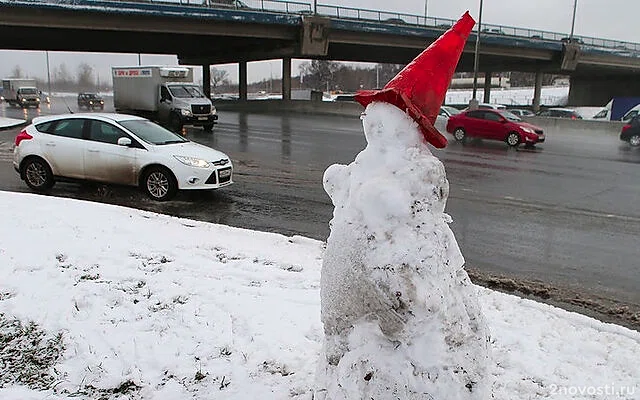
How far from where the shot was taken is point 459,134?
23.2 m

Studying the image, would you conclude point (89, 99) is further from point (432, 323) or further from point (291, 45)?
point (432, 323)

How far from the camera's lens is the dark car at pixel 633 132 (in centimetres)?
2328

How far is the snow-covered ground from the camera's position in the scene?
348 cm

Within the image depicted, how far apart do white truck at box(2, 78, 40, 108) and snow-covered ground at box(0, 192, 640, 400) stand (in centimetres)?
4804

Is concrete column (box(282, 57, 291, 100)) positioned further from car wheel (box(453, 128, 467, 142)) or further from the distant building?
the distant building

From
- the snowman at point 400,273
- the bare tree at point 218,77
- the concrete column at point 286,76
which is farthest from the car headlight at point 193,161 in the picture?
the bare tree at point 218,77

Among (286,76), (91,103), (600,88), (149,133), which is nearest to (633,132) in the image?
(149,133)

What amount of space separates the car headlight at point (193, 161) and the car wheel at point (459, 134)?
1572 cm

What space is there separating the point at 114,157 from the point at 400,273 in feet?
29.3

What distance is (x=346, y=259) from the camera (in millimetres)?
2334

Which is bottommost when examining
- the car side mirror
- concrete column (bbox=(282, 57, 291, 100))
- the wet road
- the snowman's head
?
the wet road

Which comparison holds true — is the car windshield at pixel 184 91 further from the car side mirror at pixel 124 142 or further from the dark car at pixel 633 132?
the dark car at pixel 633 132

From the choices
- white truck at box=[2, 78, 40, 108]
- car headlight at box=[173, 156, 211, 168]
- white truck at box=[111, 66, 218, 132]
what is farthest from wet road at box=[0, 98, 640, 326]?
white truck at box=[2, 78, 40, 108]

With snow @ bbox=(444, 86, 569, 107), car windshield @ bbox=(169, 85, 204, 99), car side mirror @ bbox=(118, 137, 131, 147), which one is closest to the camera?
car side mirror @ bbox=(118, 137, 131, 147)
